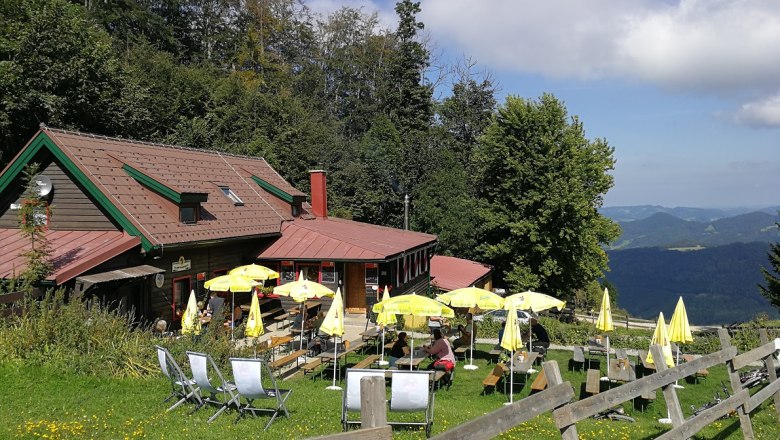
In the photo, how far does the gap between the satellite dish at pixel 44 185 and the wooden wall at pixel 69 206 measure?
0.14 metres

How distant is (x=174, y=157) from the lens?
78.9ft

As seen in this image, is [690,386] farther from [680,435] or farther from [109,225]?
[109,225]

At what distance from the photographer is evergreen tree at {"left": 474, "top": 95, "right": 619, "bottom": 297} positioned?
35781mm

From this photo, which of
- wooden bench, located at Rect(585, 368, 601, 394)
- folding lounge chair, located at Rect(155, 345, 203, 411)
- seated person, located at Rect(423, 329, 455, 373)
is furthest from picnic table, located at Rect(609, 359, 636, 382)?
folding lounge chair, located at Rect(155, 345, 203, 411)

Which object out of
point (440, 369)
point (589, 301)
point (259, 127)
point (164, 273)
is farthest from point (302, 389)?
point (589, 301)

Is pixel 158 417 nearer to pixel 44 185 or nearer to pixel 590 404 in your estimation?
pixel 590 404

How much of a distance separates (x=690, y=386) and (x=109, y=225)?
17529 millimetres

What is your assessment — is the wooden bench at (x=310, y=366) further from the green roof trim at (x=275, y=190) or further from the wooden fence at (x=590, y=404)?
the green roof trim at (x=275, y=190)

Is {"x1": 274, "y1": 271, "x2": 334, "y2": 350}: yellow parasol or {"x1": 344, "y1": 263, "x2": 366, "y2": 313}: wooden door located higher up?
{"x1": 274, "y1": 271, "x2": 334, "y2": 350}: yellow parasol

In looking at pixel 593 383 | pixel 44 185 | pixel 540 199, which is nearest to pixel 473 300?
pixel 593 383

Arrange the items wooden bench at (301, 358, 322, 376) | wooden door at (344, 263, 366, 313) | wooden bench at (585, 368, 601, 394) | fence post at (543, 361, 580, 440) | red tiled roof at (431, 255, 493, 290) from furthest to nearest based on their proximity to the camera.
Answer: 1. red tiled roof at (431, 255, 493, 290)
2. wooden door at (344, 263, 366, 313)
3. wooden bench at (301, 358, 322, 376)
4. wooden bench at (585, 368, 601, 394)
5. fence post at (543, 361, 580, 440)

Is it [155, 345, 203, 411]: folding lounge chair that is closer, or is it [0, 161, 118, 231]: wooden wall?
[155, 345, 203, 411]: folding lounge chair

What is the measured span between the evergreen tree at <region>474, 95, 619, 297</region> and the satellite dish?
25962 mm

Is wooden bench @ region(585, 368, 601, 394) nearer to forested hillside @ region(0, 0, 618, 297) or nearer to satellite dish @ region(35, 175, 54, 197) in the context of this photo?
satellite dish @ region(35, 175, 54, 197)
